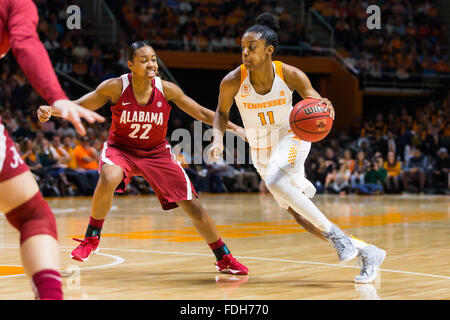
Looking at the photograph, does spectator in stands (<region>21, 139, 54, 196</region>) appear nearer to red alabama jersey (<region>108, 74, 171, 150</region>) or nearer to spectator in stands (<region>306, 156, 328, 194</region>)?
spectator in stands (<region>306, 156, 328, 194</region>)

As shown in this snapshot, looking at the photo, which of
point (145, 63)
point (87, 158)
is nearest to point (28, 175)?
point (145, 63)

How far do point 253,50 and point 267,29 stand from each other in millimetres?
255

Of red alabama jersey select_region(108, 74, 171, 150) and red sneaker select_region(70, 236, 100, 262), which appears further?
red alabama jersey select_region(108, 74, 171, 150)

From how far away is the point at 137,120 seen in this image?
6.00 metres

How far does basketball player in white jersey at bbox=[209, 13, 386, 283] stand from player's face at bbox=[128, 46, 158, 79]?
23.1 inches

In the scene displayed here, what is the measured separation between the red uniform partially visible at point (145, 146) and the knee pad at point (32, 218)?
2.57m

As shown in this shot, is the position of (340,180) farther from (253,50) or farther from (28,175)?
(28,175)

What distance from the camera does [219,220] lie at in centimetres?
1091

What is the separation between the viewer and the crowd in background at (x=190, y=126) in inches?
627

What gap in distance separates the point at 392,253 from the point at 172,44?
15296mm

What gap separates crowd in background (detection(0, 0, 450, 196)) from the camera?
627 inches

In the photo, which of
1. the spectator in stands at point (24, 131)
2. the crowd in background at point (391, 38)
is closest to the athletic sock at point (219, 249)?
the spectator in stands at point (24, 131)

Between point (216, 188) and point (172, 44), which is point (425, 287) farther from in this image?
point (172, 44)

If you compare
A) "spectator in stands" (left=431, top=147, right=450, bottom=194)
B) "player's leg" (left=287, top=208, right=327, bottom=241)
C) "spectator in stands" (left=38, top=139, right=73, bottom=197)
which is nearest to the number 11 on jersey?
"player's leg" (left=287, top=208, right=327, bottom=241)
